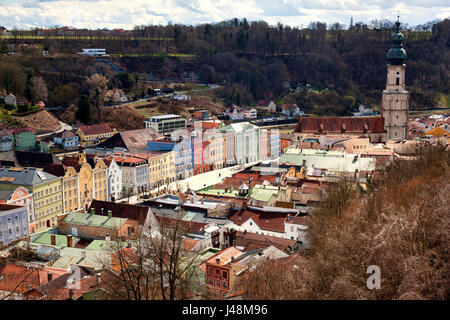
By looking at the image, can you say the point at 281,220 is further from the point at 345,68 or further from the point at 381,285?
the point at 345,68

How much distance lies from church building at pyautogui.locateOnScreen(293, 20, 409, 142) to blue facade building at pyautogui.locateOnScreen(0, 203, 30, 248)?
3574 centimetres

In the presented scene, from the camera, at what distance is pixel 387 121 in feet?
198

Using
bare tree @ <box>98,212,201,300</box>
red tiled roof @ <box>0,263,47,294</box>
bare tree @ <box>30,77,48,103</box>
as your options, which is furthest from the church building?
red tiled roof @ <box>0,263,47,294</box>

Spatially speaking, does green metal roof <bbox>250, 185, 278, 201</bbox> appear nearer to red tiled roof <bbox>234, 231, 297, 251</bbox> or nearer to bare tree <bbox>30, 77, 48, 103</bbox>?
red tiled roof <bbox>234, 231, 297, 251</bbox>

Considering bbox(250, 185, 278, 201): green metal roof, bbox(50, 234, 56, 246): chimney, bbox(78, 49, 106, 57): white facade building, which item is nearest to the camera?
bbox(50, 234, 56, 246): chimney

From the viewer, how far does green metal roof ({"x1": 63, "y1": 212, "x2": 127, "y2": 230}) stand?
93.0 feet

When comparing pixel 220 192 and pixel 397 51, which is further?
pixel 397 51

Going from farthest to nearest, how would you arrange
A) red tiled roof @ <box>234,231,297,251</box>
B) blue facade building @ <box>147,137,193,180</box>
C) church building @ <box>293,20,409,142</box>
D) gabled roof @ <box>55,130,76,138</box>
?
gabled roof @ <box>55,130,76,138</box> → church building @ <box>293,20,409,142</box> → blue facade building @ <box>147,137,193,180</box> → red tiled roof @ <box>234,231,297,251</box>

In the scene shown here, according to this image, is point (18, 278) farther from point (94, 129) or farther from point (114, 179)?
point (94, 129)

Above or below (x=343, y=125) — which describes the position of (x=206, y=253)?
below

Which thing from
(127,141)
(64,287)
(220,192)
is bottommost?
(220,192)

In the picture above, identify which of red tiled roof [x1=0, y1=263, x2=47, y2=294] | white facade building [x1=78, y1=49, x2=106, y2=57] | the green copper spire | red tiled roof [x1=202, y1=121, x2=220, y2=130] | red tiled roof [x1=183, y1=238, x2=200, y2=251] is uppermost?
white facade building [x1=78, y1=49, x2=106, y2=57]
